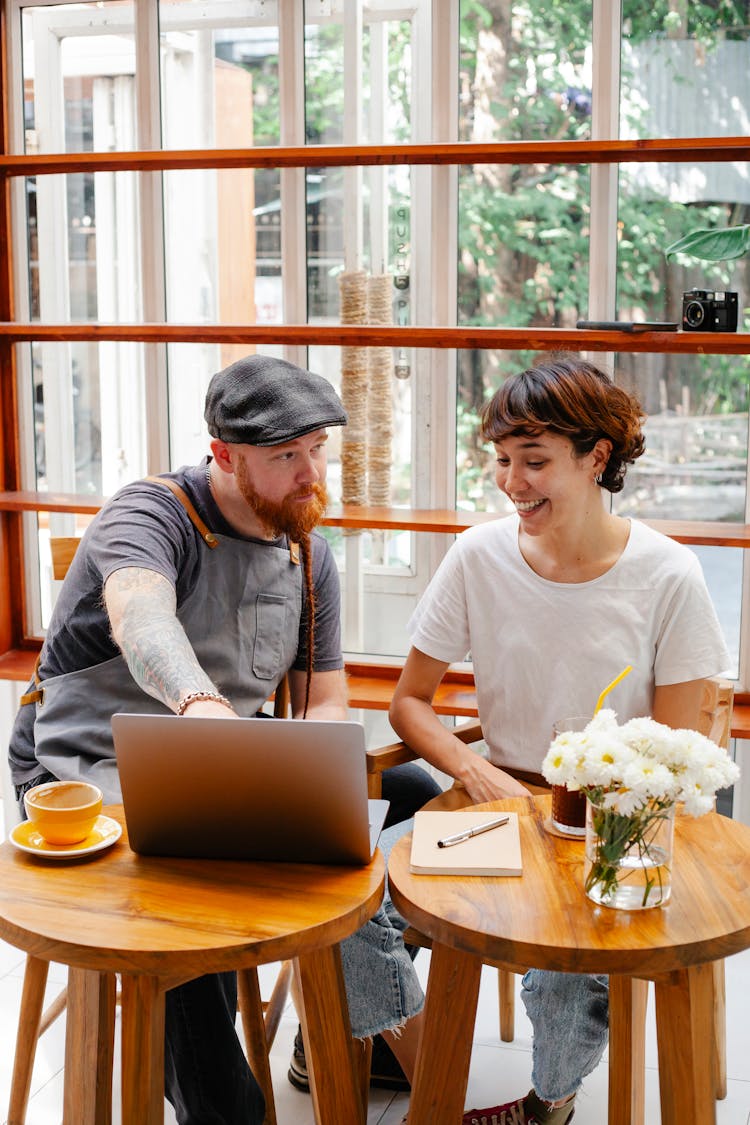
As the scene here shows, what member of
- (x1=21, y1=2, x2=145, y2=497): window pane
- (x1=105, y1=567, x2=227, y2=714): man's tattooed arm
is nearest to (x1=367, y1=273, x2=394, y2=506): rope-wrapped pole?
(x1=21, y1=2, x2=145, y2=497): window pane

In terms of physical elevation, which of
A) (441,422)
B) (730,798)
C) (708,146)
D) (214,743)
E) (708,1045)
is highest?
(708,146)

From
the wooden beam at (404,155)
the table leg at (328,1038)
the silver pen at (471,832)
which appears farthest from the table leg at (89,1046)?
the wooden beam at (404,155)

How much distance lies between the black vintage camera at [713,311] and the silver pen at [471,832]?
1427 mm

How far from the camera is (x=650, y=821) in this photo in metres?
1.52

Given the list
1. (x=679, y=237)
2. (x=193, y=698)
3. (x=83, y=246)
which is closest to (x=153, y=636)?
(x=193, y=698)

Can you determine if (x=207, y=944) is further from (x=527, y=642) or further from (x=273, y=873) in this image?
(x=527, y=642)

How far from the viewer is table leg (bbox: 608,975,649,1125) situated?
1.84 m

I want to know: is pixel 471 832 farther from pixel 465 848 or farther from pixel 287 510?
pixel 287 510

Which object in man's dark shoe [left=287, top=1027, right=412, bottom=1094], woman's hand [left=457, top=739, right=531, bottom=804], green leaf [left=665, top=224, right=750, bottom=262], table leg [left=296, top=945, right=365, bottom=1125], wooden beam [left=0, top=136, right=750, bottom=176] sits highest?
wooden beam [left=0, top=136, right=750, bottom=176]

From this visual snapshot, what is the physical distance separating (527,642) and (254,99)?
1.79 m

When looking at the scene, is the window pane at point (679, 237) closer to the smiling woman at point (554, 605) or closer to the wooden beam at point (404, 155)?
the wooden beam at point (404, 155)

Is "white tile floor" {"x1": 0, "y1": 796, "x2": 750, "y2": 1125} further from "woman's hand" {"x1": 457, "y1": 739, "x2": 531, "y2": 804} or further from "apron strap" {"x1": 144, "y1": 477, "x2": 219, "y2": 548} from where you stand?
"apron strap" {"x1": 144, "y1": 477, "x2": 219, "y2": 548}

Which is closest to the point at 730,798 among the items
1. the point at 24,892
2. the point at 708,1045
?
the point at 708,1045

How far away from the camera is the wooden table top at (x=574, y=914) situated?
57.5 inches
